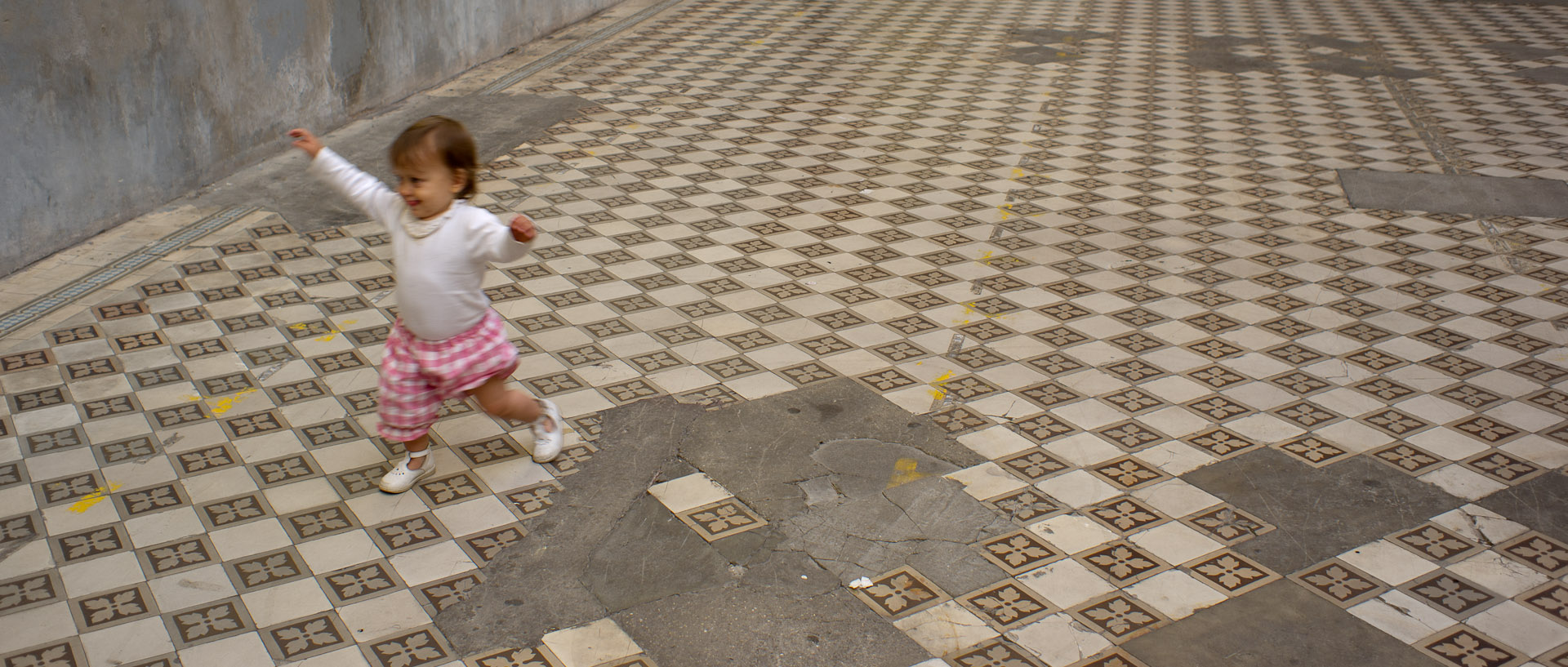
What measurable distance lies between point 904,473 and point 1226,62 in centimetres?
809

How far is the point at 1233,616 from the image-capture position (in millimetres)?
3049

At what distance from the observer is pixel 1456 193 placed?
6688 mm

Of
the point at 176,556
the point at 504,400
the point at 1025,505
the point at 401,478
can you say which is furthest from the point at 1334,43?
the point at 176,556

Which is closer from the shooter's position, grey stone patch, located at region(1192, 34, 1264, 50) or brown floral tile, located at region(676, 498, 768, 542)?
brown floral tile, located at region(676, 498, 768, 542)

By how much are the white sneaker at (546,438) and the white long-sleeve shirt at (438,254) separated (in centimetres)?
44

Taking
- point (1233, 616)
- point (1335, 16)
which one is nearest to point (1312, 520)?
point (1233, 616)

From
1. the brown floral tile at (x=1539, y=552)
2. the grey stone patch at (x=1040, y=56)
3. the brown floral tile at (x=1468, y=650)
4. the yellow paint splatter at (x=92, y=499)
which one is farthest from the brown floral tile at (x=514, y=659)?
the grey stone patch at (x=1040, y=56)

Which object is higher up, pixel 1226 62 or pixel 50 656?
pixel 50 656

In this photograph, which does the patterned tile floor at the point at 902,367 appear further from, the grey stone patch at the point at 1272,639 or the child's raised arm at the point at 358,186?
the child's raised arm at the point at 358,186

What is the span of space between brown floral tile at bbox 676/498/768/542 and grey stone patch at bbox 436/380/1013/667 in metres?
0.03

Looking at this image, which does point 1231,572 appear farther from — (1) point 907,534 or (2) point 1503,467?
(2) point 1503,467

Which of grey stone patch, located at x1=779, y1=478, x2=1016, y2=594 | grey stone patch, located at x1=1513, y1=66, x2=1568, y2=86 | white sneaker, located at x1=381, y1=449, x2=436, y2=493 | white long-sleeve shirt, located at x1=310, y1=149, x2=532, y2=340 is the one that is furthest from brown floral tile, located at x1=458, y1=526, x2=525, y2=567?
grey stone patch, located at x1=1513, y1=66, x2=1568, y2=86

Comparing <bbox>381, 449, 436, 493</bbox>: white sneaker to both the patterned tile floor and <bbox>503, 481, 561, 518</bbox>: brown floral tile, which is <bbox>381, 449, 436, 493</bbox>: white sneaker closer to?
the patterned tile floor

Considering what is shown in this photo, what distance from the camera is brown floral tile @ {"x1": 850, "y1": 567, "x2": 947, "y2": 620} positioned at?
3023 mm
